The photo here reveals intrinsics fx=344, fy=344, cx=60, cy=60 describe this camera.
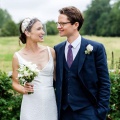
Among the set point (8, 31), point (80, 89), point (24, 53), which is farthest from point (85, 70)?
point (8, 31)

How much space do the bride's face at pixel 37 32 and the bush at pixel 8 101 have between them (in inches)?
64.4

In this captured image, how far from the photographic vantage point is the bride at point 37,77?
4.38 m

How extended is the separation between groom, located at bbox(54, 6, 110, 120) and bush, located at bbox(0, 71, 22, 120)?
173 cm

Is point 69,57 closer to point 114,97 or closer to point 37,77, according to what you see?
point 37,77

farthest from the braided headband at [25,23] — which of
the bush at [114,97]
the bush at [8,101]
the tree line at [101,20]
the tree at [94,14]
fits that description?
the tree at [94,14]

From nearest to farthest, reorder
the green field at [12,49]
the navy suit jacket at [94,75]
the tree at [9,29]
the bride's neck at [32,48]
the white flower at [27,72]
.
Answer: the white flower at [27,72] < the navy suit jacket at [94,75] < the bride's neck at [32,48] < the green field at [12,49] < the tree at [9,29]

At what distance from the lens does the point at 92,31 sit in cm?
9294

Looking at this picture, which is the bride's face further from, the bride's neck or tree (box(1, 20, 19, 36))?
tree (box(1, 20, 19, 36))

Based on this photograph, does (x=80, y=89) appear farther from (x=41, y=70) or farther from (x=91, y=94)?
(x=41, y=70)

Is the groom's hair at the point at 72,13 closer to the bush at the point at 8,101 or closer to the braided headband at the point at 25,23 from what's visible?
the braided headband at the point at 25,23

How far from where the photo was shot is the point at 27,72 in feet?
13.2

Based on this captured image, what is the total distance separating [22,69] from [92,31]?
294 feet

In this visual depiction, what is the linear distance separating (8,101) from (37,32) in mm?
1847

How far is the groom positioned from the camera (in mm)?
4125
